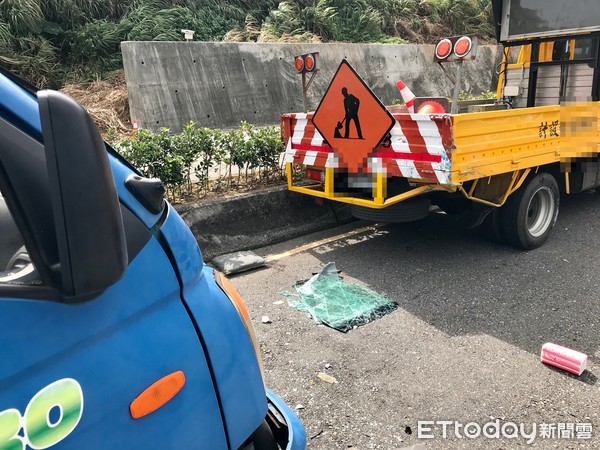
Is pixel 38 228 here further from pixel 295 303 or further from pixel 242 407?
pixel 295 303

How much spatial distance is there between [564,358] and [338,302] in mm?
1573

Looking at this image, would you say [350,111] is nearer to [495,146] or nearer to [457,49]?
[457,49]

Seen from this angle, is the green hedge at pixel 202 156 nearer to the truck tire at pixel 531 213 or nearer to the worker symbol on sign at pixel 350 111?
the worker symbol on sign at pixel 350 111

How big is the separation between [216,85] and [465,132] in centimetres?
618

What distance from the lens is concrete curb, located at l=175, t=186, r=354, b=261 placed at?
471 centimetres

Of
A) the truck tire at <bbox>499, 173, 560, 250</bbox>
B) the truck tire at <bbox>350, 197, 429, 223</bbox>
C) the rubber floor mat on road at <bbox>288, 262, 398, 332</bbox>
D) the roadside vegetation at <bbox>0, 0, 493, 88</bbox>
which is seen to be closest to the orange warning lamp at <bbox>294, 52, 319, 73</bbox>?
the truck tire at <bbox>350, 197, 429, 223</bbox>

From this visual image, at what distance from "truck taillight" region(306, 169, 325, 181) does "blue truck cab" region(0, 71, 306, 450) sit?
3569 mm

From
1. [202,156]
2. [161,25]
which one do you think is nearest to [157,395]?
[202,156]

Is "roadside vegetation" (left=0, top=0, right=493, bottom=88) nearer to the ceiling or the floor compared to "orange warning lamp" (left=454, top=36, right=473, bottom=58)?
nearer to the ceiling

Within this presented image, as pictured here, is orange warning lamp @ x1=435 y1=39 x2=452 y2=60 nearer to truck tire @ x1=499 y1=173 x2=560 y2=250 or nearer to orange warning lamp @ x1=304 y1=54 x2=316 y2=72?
orange warning lamp @ x1=304 y1=54 x2=316 y2=72

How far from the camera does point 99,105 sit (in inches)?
340

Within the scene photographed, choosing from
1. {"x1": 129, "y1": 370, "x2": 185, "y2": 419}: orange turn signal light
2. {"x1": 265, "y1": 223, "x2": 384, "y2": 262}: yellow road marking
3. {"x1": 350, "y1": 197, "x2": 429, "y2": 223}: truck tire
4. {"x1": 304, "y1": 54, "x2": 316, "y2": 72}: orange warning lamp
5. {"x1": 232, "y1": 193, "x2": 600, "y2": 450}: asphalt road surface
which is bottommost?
{"x1": 232, "y1": 193, "x2": 600, "y2": 450}: asphalt road surface

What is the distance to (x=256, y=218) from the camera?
5121mm

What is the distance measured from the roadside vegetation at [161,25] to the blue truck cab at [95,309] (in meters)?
9.34
